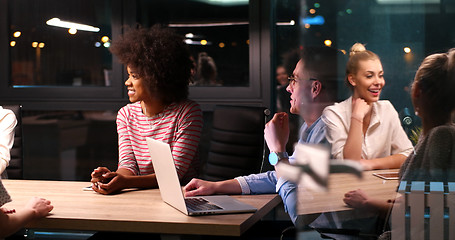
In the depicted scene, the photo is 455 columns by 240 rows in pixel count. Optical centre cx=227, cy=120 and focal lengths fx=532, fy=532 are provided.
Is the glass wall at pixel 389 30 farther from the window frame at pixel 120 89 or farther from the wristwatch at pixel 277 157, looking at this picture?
the window frame at pixel 120 89

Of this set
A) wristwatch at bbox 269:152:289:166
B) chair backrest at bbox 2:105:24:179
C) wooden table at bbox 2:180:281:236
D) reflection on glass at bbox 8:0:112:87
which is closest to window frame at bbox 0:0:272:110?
reflection on glass at bbox 8:0:112:87

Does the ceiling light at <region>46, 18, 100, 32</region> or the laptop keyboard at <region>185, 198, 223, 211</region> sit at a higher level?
the ceiling light at <region>46, 18, 100, 32</region>

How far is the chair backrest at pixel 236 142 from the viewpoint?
8.58 ft

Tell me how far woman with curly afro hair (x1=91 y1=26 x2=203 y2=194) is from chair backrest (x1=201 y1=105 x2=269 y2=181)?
252mm

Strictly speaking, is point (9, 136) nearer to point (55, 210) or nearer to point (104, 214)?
point (55, 210)

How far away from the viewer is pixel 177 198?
168 centimetres

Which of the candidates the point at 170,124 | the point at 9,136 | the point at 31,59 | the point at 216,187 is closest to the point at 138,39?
the point at 170,124

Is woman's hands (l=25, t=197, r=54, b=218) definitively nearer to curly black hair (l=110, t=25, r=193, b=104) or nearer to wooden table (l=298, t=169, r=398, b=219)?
curly black hair (l=110, t=25, r=193, b=104)

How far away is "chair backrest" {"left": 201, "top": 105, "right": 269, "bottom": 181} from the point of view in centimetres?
262

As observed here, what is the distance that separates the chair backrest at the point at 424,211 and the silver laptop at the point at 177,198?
102cm

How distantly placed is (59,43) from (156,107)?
6.93ft

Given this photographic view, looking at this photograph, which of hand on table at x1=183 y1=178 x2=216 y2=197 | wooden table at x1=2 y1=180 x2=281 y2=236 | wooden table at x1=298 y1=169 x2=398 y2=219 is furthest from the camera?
hand on table at x1=183 y1=178 x2=216 y2=197

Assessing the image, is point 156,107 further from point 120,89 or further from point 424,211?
point 424,211

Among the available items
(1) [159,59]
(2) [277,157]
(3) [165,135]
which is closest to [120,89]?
(1) [159,59]
